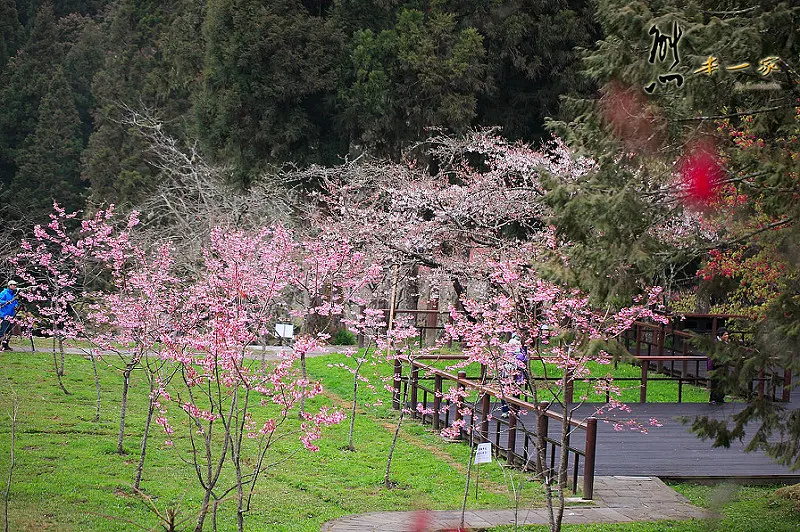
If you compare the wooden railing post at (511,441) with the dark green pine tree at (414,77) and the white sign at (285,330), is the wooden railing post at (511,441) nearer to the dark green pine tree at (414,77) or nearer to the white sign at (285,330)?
the white sign at (285,330)

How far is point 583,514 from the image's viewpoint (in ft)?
28.6

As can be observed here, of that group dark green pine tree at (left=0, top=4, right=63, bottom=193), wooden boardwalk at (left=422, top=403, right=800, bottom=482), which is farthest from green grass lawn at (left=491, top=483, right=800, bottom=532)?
dark green pine tree at (left=0, top=4, right=63, bottom=193)

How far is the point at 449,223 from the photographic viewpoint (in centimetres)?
1834

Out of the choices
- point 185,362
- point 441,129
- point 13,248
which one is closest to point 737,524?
point 185,362

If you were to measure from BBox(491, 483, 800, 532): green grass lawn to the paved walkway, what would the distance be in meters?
0.17

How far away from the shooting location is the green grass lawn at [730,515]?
8.21 m

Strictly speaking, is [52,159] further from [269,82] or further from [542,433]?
[542,433]

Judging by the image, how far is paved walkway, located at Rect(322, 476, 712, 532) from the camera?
8156mm

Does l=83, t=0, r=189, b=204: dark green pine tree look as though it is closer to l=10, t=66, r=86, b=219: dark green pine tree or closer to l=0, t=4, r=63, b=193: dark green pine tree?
l=10, t=66, r=86, b=219: dark green pine tree

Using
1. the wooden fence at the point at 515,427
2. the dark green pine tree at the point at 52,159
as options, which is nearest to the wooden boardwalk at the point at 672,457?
the wooden fence at the point at 515,427

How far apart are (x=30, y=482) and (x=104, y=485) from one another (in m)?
0.71

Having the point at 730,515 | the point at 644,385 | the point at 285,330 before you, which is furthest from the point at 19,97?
the point at 730,515

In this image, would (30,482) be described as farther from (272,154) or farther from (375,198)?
(272,154)

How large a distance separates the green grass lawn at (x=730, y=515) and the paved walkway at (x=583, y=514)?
0.17 metres
